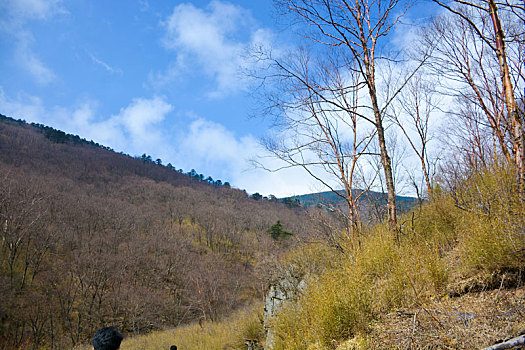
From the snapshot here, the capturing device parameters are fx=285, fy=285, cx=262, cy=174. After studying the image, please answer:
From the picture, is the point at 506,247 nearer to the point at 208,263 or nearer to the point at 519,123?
the point at 519,123

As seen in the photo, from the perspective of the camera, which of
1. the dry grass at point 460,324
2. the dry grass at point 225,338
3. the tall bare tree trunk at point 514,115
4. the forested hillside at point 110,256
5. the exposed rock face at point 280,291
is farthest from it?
the forested hillside at point 110,256

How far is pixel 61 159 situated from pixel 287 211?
8905cm

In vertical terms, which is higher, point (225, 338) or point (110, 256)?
Answer: point (225, 338)

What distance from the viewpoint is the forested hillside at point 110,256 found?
3159cm

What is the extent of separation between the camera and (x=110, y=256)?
151 ft

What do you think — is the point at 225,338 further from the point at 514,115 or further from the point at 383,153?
the point at 514,115

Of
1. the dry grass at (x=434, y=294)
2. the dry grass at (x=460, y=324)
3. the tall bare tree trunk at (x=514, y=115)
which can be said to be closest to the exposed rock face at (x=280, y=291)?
the dry grass at (x=434, y=294)

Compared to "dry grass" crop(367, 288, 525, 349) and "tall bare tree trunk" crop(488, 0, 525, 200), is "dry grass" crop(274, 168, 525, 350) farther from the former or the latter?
"tall bare tree trunk" crop(488, 0, 525, 200)

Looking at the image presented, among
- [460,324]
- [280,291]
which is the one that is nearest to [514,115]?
[460,324]

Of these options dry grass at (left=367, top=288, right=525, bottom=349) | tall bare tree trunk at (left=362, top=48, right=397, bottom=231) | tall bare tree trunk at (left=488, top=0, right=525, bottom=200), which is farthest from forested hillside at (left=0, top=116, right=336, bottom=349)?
dry grass at (left=367, top=288, right=525, bottom=349)

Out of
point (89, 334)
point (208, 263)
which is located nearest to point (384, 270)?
point (89, 334)

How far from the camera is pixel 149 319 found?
1463 inches

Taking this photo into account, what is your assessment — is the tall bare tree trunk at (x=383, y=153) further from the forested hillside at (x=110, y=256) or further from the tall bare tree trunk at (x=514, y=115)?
the forested hillside at (x=110, y=256)

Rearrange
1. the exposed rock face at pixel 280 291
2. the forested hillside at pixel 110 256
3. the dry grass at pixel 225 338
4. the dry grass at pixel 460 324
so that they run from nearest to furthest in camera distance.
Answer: the dry grass at pixel 460 324 → the exposed rock face at pixel 280 291 → the dry grass at pixel 225 338 → the forested hillside at pixel 110 256
